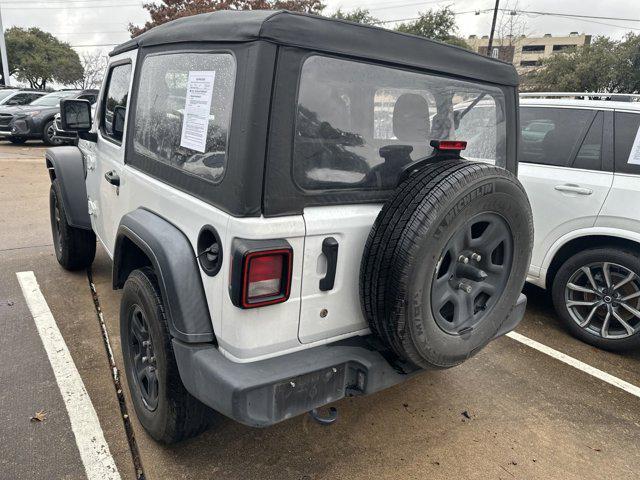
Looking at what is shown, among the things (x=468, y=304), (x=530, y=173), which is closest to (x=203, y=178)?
(x=468, y=304)

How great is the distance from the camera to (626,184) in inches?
129

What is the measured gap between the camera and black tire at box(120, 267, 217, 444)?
2.03 meters

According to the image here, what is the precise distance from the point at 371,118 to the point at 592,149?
241 cm

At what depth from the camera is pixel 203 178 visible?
192 cm

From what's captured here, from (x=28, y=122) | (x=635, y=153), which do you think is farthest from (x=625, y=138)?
(x=28, y=122)

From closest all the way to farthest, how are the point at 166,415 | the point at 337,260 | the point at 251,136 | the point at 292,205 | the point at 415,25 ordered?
the point at 251,136
the point at 292,205
the point at 337,260
the point at 166,415
the point at 415,25

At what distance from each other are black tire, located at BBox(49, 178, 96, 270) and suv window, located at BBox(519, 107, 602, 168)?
3.93 m

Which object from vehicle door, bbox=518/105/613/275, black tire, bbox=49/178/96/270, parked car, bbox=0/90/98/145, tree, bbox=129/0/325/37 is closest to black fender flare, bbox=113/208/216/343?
black tire, bbox=49/178/96/270

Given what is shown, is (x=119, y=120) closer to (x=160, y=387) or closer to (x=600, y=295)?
(x=160, y=387)

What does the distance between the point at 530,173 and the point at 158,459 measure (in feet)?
11.0

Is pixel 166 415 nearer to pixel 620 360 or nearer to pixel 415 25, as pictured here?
pixel 620 360

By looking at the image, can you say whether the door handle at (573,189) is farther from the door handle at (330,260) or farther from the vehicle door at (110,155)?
the vehicle door at (110,155)

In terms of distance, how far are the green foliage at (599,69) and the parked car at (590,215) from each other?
895 inches

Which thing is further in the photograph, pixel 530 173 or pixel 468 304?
pixel 530 173
